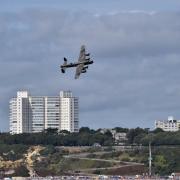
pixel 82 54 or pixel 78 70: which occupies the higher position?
pixel 82 54

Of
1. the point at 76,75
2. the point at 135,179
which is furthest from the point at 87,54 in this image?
the point at 135,179

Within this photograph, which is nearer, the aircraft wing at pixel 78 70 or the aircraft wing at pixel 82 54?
the aircraft wing at pixel 78 70

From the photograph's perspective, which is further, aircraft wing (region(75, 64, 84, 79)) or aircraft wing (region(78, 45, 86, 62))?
aircraft wing (region(78, 45, 86, 62))

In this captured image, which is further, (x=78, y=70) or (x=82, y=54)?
(x=82, y=54)

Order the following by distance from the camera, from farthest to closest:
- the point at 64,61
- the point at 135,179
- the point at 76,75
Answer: the point at 135,179
the point at 64,61
the point at 76,75

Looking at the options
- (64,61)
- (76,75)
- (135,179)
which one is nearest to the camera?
→ (76,75)

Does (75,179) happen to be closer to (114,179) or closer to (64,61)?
(114,179)

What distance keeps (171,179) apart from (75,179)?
1511 centimetres

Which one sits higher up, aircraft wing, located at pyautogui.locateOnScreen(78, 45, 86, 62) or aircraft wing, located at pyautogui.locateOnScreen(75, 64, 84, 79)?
aircraft wing, located at pyautogui.locateOnScreen(78, 45, 86, 62)

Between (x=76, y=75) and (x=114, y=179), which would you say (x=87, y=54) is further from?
(x=114, y=179)

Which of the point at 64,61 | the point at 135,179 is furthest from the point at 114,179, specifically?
the point at 64,61

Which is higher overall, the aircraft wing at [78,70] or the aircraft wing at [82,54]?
the aircraft wing at [82,54]

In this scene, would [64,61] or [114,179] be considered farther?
[114,179]

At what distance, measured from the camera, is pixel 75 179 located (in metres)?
198
